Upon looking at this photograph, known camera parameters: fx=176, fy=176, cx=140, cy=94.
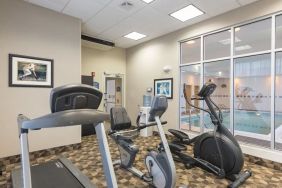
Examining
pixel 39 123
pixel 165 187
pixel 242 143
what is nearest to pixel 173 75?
pixel 242 143

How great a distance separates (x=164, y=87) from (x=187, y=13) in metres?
2.16

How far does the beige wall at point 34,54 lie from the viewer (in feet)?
10.8

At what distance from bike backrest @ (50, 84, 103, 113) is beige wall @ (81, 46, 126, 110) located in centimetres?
488

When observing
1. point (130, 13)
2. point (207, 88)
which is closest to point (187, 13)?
point (130, 13)

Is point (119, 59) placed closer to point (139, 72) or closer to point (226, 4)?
point (139, 72)

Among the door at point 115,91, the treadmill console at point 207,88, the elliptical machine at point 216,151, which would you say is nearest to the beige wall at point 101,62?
the door at point 115,91

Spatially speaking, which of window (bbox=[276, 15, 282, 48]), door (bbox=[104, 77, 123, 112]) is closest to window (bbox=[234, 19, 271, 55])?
window (bbox=[276, 15, 282, 48])

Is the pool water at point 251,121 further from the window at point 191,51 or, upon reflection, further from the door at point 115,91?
the door at point 115,91

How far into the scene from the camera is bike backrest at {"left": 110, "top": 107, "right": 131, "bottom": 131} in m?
3.08

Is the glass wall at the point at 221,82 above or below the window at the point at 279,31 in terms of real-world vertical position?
below

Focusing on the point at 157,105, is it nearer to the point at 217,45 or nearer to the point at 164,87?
the point at 217,45

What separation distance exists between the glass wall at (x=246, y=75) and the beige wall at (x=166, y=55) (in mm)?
185

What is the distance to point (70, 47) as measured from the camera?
411cm

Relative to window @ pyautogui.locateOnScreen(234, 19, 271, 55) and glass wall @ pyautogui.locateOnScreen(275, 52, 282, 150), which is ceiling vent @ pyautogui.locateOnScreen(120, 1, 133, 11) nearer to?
window @ pyautogui.locateOnScreen(234, 19, 271, 55)
